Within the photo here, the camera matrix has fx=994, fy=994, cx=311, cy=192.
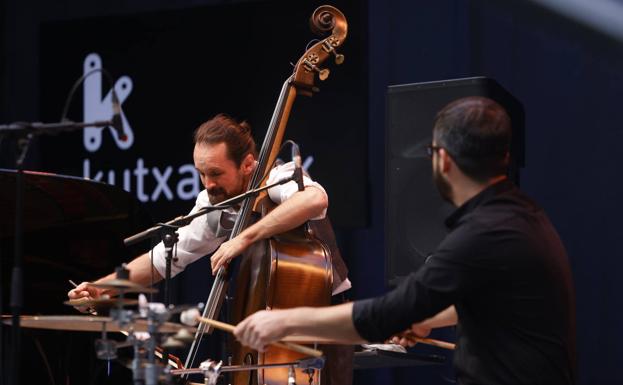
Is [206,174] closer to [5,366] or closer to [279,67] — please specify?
[5,366]

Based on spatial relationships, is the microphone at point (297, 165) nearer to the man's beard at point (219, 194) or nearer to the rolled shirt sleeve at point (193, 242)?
the man's beard at point (219, 194)

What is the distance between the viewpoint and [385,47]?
534 centimetres

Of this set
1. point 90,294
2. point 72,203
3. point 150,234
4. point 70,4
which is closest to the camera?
point 150,234

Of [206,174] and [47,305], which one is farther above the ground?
[206,174]

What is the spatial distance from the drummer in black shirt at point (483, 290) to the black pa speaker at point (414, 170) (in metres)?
1.34

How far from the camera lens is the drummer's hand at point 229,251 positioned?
3541mm

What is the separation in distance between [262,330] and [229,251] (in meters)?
1.03

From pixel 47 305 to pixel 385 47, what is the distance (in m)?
2.28

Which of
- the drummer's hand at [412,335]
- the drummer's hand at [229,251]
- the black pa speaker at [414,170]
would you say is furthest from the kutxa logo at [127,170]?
the drummer's hand at [412,335]

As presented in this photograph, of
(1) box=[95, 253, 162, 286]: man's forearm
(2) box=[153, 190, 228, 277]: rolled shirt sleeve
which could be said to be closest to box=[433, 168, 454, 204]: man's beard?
(2) box=[153, 190, 228, 277]: rolled shirt sleeve

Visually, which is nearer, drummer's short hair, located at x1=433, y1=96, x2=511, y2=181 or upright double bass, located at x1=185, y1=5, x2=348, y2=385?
drummer's short hair, located at x1=433, y1=96, x2=511, y2=181

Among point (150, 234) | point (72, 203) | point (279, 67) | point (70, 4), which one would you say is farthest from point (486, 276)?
point (70, 4)

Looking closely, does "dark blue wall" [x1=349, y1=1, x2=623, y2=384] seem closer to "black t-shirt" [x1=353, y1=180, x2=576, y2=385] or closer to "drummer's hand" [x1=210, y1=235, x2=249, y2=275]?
"drummer's hand" [x1=210, y1=235, x2=249, y2=275]

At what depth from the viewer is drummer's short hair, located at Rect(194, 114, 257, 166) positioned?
3977 millimetres
